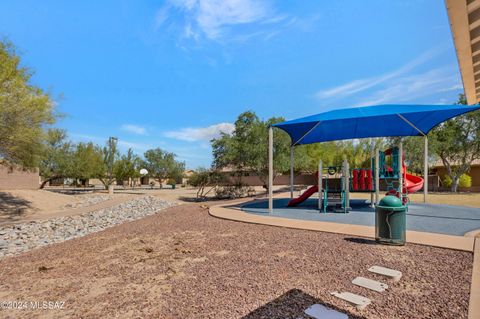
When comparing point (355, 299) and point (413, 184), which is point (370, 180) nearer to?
point (413, 184)

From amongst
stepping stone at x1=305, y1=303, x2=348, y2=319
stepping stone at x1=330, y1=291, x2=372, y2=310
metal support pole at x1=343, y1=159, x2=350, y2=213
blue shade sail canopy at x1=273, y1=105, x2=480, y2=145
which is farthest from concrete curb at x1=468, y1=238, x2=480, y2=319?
blue shade sail canopy at x1=273, y1=105, x2=480, y2=145

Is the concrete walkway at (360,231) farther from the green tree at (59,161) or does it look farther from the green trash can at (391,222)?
the green tree at (59,161)

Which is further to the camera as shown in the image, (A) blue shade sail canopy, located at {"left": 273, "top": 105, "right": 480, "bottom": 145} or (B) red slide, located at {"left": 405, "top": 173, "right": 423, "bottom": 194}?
(B) red slide, located at {"left": 405, "top": 173, "right": 423, "bottom": 194}

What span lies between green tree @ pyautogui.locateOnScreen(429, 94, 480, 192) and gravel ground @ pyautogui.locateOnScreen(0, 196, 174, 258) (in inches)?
887

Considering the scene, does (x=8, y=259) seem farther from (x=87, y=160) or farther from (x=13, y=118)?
(x=87, y=160)

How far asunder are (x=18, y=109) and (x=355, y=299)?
15746 millimetres

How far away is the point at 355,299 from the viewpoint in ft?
11.0

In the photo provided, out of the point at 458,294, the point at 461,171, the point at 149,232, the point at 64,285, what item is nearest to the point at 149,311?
the point at 64,285

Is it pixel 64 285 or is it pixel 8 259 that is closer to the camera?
pixel 64 285

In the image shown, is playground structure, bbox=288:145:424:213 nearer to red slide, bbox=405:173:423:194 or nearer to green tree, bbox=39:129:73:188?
red slide, bbox=405:173:423:194

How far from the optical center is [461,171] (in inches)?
894

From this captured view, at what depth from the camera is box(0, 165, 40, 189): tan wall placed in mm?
25016

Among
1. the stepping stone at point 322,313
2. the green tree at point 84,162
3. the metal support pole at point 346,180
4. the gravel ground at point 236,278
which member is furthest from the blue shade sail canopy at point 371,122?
the green tree at point 84,162

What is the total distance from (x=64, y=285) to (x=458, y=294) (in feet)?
18.7
